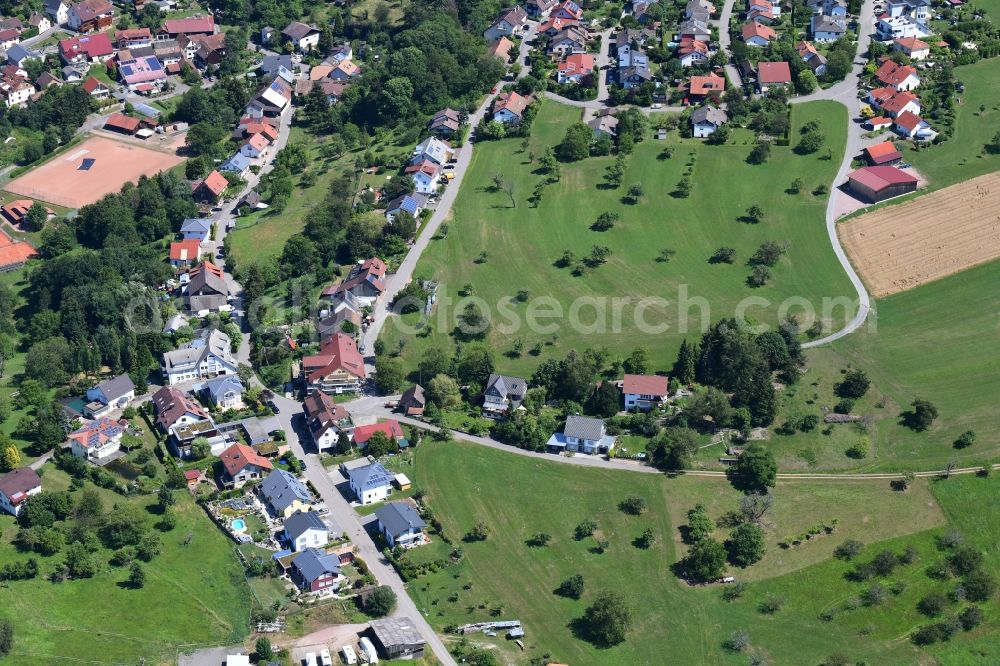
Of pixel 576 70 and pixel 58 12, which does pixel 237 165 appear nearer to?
pixel 576 70

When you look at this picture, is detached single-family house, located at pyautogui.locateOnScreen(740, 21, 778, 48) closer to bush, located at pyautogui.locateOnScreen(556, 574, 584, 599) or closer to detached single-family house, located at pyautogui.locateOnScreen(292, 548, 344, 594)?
bush, located at pyautogui.locateOnScreen(556, 574, 584, 599)

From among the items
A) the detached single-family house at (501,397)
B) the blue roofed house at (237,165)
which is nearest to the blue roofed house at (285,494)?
the detached single-family house at (501,397)

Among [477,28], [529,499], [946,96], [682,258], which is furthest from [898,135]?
[529,499]

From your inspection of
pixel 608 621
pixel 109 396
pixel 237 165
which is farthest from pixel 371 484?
pixel 237 165

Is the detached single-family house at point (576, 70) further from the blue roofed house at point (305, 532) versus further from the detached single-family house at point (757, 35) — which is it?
the blue roofed house at point (305, 532)

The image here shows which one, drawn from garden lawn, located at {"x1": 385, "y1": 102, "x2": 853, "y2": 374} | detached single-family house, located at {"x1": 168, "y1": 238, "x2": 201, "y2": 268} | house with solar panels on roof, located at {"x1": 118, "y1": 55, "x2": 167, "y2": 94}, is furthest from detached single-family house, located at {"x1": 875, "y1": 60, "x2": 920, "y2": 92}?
house with solar panels on roof, located at {"x1": 118, "y1": 55, "x2": 167, "y2": 94}
